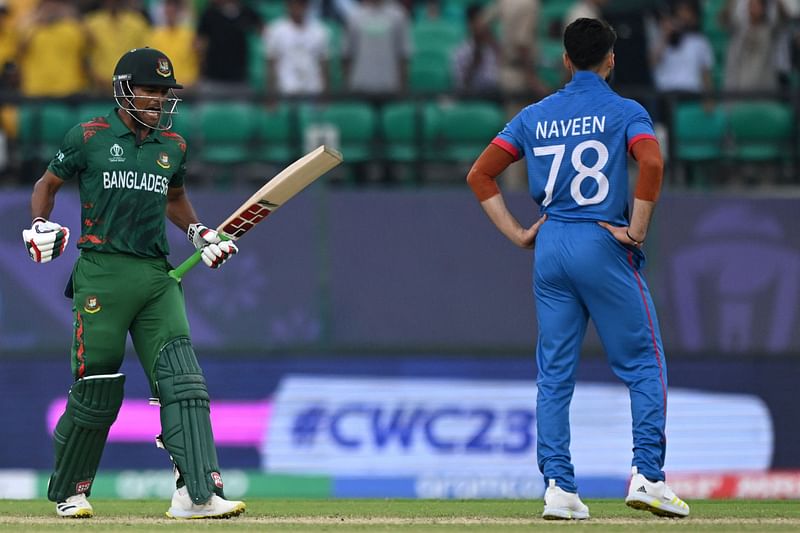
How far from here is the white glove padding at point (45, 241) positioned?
5594 mm

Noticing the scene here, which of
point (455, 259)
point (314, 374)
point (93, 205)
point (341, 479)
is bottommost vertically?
point (341, 479)

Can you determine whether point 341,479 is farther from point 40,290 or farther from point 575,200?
point 575,200

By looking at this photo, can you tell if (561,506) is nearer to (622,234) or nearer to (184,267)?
(622,234)

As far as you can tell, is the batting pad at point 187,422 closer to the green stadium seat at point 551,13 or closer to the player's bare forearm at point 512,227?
the player's bare forearm at point 512,227

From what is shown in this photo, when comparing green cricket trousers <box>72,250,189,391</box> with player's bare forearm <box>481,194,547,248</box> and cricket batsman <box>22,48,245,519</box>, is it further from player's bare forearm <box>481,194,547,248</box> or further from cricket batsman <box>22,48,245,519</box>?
player's bare forearm <box>481,194,547,248</box>

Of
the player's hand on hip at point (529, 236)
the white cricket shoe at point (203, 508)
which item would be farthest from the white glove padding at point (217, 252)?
the player's hand on hip at point (529, 236)

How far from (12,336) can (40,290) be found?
360 millimetres

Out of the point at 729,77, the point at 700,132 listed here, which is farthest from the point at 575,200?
the point at 729,77

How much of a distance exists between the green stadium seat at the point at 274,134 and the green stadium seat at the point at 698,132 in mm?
2702

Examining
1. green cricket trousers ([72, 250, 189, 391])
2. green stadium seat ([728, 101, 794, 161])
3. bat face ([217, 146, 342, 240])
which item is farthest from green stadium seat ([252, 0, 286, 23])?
green cricket trousers ([72, 250, 189, 391])

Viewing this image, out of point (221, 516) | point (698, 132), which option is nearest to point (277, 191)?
point (221, 516)

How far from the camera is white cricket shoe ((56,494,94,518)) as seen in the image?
582cm

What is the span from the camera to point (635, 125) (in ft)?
18.4

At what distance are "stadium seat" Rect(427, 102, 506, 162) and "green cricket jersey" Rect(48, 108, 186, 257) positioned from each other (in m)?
5.11
